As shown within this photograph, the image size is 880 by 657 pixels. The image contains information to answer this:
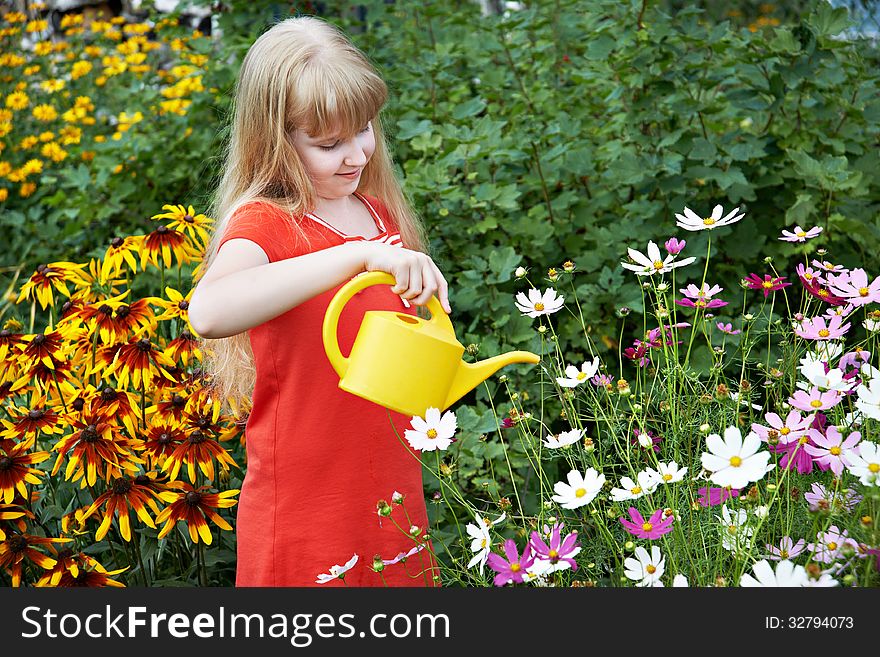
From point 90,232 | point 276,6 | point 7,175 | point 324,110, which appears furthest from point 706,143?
point 7,175

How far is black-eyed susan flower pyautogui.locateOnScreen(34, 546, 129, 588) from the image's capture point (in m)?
1.42

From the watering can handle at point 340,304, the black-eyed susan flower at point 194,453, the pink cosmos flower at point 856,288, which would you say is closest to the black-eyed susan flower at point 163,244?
the black-eyed susan flower at point 194,453

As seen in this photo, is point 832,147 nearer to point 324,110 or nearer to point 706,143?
point 706,143

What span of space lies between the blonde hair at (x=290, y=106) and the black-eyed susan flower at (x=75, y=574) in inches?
17.0

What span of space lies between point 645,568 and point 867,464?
0.77 ft

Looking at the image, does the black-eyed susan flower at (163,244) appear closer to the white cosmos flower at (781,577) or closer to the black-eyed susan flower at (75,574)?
the black-eyed susan flower at (75,574)

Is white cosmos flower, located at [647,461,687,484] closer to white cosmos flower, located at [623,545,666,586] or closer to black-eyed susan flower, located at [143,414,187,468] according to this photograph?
white cosmos flower, located at [623,545,666,586]

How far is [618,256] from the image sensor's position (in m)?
2.26

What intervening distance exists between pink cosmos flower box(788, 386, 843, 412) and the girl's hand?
0.41 metres

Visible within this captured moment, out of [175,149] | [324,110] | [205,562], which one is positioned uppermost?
[175,149]

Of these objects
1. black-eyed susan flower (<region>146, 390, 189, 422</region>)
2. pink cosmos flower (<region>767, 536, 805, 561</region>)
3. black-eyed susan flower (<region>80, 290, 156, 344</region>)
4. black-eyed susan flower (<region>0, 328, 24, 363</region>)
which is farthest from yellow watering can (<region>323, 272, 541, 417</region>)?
black-eyed susan flower (<region>0, 328, 24, 363</region>)

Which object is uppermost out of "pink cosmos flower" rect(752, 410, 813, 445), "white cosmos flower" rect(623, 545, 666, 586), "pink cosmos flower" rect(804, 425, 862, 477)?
"pink cosmos flower" rect(752, 410, 813, 445)

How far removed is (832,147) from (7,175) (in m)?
3.08

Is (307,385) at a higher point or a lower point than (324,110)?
lower
